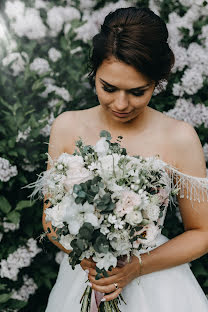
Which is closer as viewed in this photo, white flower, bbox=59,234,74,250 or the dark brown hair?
white flower, bbox=59,234,74,250

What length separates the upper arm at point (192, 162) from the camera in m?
1.95

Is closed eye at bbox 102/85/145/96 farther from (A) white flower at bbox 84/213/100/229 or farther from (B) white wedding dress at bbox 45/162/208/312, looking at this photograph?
(A) white flower at bbox 84/213/100/229

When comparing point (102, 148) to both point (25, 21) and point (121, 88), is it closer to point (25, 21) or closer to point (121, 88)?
point (121, 88)

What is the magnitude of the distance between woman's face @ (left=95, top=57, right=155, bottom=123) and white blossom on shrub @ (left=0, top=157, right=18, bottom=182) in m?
0.97

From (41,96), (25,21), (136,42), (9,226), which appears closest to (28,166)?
(9,226)

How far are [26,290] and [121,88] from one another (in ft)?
6.24

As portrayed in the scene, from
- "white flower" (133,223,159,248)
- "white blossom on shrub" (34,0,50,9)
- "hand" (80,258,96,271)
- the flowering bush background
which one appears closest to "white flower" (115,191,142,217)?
"white flower" (133,223,159,248)

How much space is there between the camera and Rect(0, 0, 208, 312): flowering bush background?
2.69 m

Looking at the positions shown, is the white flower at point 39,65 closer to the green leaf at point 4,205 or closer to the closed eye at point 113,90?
the green leaf at point 4,205

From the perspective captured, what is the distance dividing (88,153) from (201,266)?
1848 mm

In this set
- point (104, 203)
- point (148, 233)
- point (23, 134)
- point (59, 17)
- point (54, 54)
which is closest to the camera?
point (104, 203)

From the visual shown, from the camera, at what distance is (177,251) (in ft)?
6.37

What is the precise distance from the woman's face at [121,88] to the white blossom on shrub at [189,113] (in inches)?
45.3

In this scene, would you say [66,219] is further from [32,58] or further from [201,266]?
[32,58]
